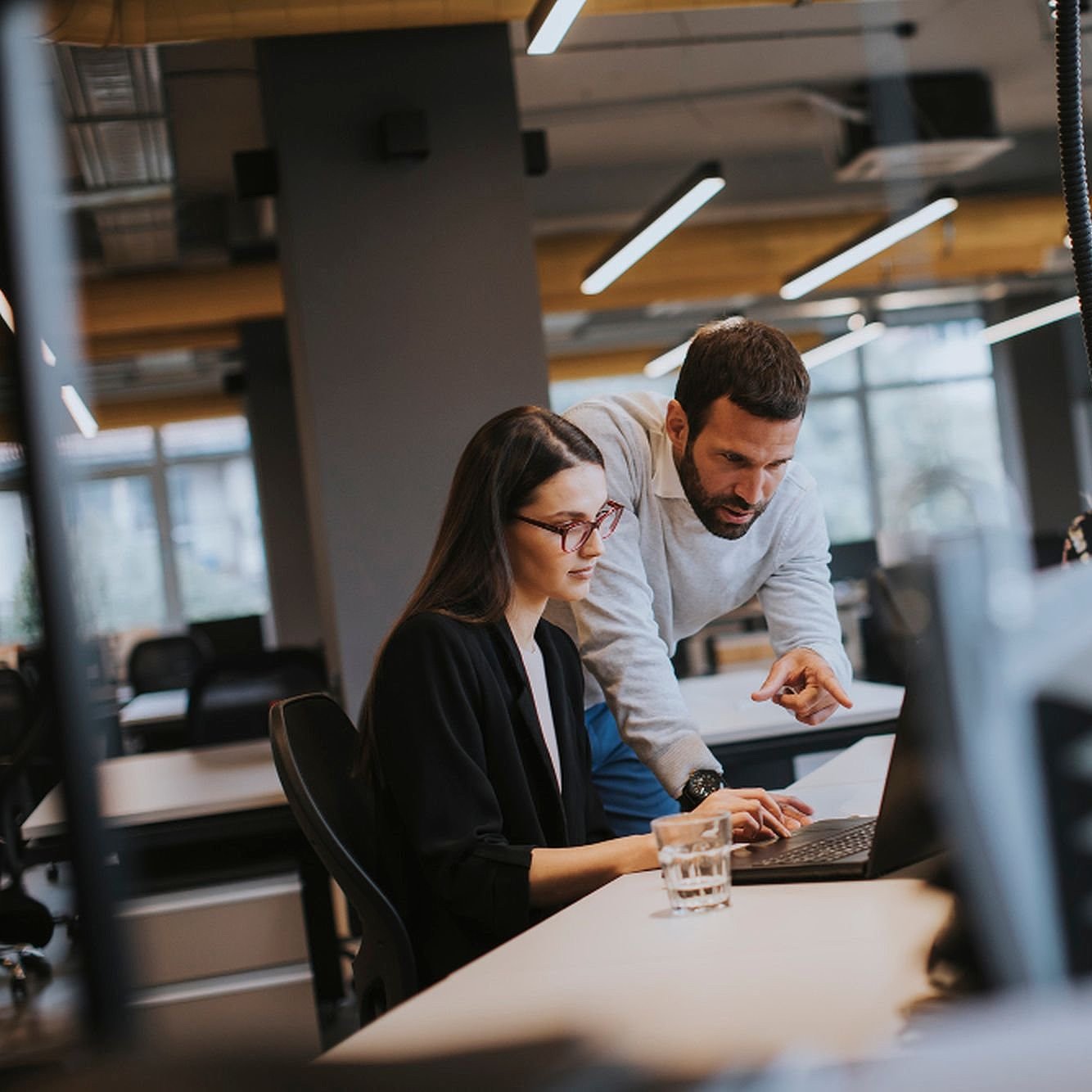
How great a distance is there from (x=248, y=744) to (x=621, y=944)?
9.73 ft

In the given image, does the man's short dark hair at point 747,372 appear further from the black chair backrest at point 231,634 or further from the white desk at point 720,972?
the black chair backrest at point 231,634

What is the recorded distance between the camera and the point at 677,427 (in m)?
2.26

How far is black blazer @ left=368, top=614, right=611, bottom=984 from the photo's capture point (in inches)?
64.7

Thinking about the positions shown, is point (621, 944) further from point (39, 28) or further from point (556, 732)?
point (39, 28)

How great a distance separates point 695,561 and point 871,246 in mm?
5743

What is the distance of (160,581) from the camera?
13.9m

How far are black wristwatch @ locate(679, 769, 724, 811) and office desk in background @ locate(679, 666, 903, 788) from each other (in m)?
1.05

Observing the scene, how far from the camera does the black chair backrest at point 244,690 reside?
14.2 ft

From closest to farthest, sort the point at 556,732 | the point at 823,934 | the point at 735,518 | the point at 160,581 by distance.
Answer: the point at 823,934 < the point at 556,732 < the point at 735,518 < the point at 160,581

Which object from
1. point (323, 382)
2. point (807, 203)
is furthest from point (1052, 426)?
point (323, 382)

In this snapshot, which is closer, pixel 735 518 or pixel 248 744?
pixel 735 518

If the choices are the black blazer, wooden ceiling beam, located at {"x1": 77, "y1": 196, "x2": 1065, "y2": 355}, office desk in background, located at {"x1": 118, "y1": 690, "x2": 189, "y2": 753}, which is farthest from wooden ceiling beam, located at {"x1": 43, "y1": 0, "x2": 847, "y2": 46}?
wooden ceiling beam, located at {"x1": 77, "y1": 196, "x2": 1065, "y2": 355}

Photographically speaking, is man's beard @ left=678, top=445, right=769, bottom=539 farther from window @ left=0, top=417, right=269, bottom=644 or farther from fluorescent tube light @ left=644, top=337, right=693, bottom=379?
window @ left=0, top=417, right=269, bottom=644

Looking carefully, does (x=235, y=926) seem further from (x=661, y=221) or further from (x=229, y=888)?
(x=661, y=221)
